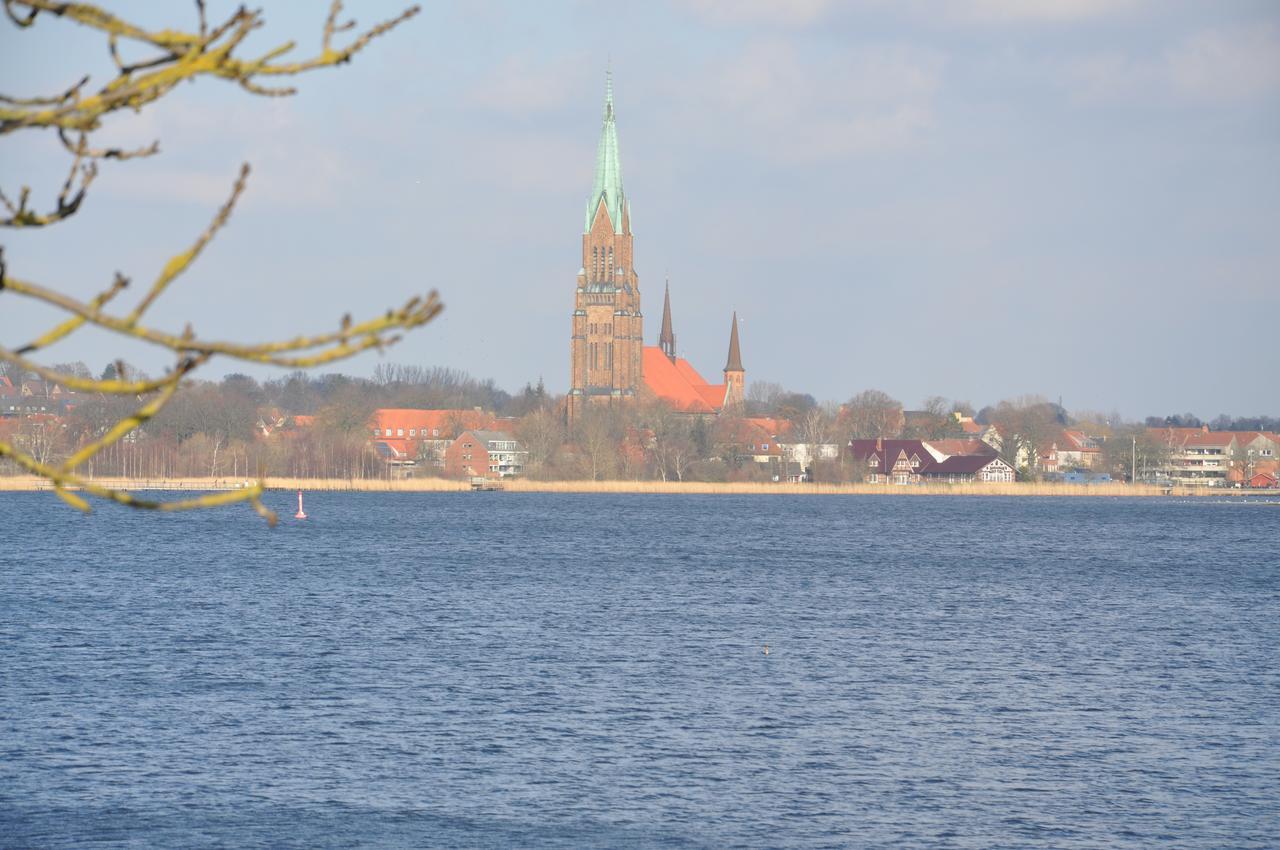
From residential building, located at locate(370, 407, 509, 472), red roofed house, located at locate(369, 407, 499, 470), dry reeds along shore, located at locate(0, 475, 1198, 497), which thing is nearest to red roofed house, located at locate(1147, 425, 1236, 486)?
dry reeds along shore, located at locate(0, 475, 1198, 497)

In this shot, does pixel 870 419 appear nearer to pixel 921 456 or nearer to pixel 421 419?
pixel 921 456

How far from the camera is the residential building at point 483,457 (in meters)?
150

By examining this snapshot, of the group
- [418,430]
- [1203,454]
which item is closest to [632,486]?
[418,430]

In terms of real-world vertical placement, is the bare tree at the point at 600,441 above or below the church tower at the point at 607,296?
below

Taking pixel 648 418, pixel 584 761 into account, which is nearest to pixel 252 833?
pixel 584 761

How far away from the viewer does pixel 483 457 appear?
15062 cm

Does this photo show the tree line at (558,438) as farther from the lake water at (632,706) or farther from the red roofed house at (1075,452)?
the lake water at (632,706)

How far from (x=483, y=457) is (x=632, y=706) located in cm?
12515

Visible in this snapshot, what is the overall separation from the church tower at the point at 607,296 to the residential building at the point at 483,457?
1543 cm

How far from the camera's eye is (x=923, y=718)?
1025 inches

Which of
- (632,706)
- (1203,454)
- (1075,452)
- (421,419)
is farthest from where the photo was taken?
(1075,452)

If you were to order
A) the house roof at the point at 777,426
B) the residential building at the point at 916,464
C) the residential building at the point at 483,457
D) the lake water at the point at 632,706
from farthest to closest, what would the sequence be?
the house roof at the point at 777,426
the residential building at the point at 483,457
the residential building at the point at 916,464
the lake water at the point at 632,706

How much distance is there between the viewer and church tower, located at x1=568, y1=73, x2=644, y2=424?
167 meters

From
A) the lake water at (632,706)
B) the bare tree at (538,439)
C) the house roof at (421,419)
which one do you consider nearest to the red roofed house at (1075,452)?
the bare tree at (538,439)
